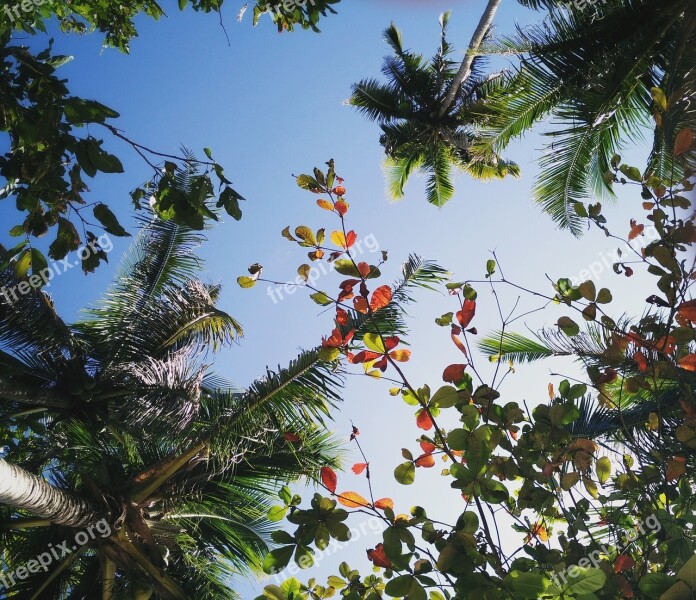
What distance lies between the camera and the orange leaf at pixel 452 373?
1.99m

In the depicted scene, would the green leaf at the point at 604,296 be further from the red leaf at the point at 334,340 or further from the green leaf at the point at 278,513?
the green leaf at the point at 278,513

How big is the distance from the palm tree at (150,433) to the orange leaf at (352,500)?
9.16 ft

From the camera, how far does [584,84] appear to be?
26.7 feet

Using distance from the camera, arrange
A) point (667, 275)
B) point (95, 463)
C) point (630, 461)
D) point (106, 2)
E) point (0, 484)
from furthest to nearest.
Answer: point (95, 463), point (106, 2), point (0, 484), point (630, 461), point (667, 275)

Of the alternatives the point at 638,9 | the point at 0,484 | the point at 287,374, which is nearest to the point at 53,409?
the point at 287,374

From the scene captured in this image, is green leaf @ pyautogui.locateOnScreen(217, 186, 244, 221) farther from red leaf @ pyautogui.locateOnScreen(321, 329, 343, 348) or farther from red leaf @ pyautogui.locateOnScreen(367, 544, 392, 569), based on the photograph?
red leaf @ pyautogui.locateOnScreen(367, 544, 392, 569)

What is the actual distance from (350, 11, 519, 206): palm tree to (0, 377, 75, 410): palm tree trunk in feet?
30.8

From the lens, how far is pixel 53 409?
680 centimetres

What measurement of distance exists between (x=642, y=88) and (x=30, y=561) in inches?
366

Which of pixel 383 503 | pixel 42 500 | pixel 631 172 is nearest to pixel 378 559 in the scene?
pixel 383 503

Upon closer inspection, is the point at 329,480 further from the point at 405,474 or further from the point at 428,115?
the point at 428,115

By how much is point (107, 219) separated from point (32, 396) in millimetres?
4621

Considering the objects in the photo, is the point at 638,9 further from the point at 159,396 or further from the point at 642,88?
the point at 159,396

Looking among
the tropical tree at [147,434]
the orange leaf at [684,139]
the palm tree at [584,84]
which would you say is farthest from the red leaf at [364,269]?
the palm tree at [584,84]
